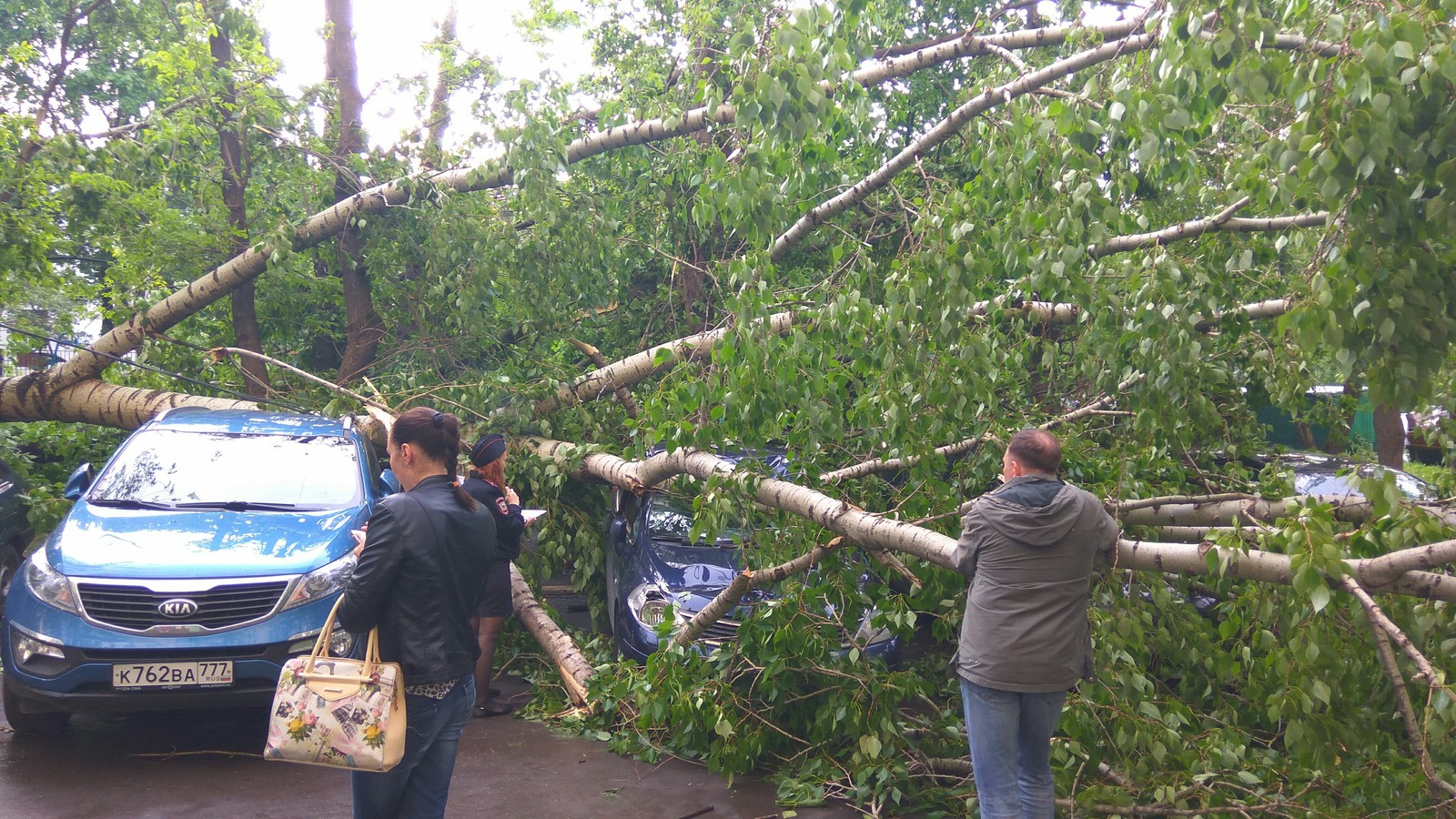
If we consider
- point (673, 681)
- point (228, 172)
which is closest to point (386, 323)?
point (228, 172)

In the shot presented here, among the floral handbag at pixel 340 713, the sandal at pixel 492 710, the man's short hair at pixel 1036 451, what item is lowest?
the sandal at pixel 492 710

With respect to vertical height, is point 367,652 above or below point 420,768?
above

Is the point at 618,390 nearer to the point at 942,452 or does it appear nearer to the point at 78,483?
the point at 942,452

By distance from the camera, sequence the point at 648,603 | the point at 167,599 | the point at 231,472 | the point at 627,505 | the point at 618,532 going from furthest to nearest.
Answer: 1. the point at 627,505
2. the point at 618,532
3. the point at 648,603
4. the point at 231,472
5. the point at 167,599

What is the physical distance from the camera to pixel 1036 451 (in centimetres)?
373

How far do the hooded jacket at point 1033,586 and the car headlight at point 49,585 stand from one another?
4.27m

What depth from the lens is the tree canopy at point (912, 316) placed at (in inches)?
132

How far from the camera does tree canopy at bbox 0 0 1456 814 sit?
11.0ft

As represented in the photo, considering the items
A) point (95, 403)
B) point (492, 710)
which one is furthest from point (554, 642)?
point (95, 403)

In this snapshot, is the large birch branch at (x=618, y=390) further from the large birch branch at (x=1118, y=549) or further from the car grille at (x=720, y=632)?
the car grille at (x=720, y=632)

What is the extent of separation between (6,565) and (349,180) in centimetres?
417

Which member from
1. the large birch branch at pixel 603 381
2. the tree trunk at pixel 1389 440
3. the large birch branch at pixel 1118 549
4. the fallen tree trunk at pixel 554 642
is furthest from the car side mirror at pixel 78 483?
the tree trunk at pixel 1389 440

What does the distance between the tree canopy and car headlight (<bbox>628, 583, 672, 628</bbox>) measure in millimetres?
419

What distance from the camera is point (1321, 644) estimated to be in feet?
11.9
